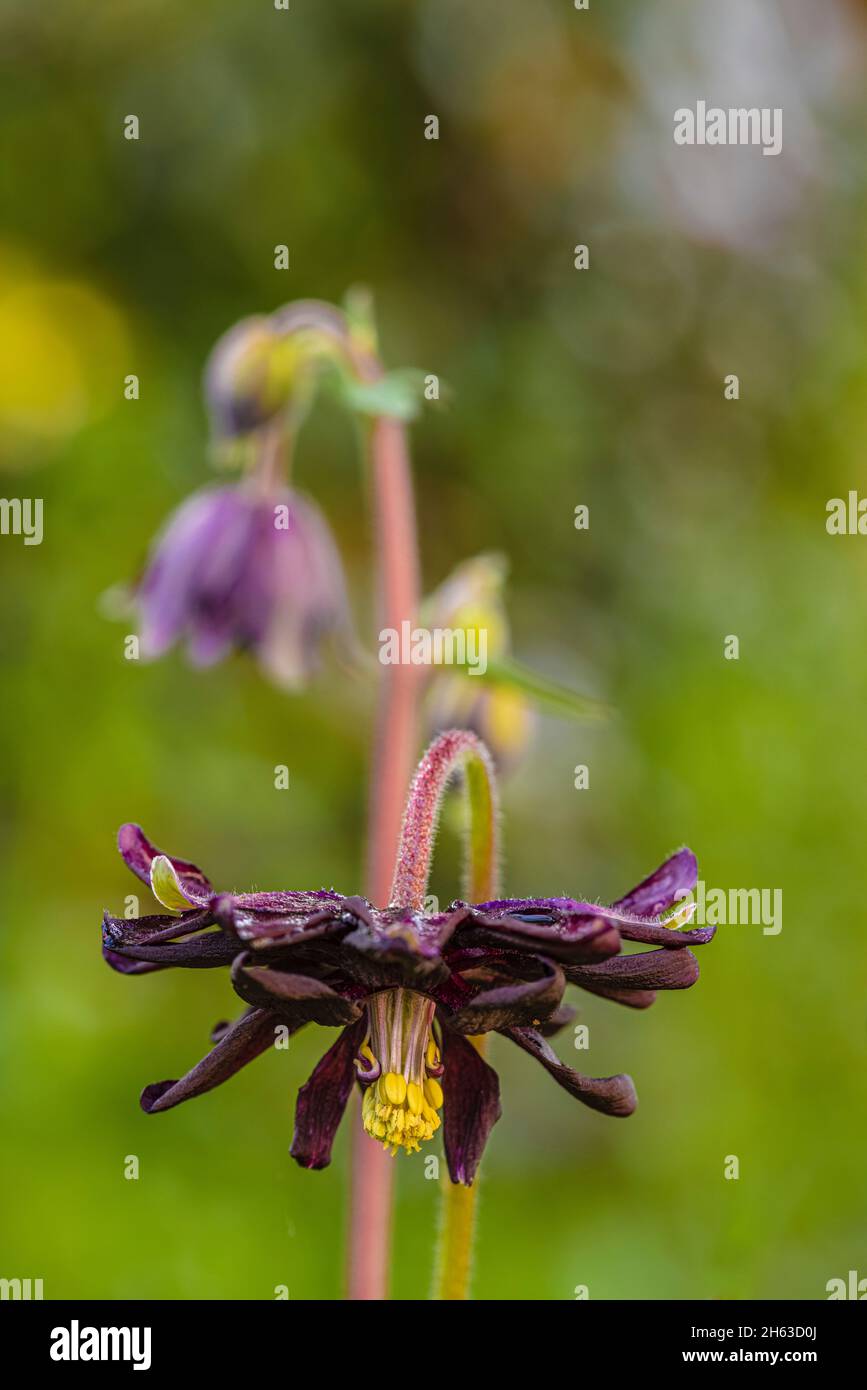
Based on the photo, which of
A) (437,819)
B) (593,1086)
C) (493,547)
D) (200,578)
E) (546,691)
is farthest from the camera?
(493,547)

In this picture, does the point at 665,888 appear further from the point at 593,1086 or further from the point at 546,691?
the point at 546,691

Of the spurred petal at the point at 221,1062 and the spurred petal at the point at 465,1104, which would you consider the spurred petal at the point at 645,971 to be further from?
the spurred petal at the point at 221,1062

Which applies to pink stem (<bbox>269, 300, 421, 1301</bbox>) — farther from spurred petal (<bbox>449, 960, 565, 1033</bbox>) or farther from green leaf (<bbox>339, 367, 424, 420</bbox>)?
spurred petal (<bbox>449, 960, 565, 1033</bbox>)

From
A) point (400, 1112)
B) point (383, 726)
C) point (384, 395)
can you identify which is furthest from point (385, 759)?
point (400, 1112)

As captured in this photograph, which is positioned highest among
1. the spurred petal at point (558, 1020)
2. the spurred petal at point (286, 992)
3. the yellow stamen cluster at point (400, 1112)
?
the spurred petal at point (286, 992)

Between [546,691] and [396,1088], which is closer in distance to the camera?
[396,1088]

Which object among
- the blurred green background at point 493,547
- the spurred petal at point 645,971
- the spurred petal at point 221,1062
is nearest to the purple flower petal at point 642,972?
the spurred petal at point 645,971

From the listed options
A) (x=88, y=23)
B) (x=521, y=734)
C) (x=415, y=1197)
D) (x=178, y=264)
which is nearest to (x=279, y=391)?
(x=521, y=734)
